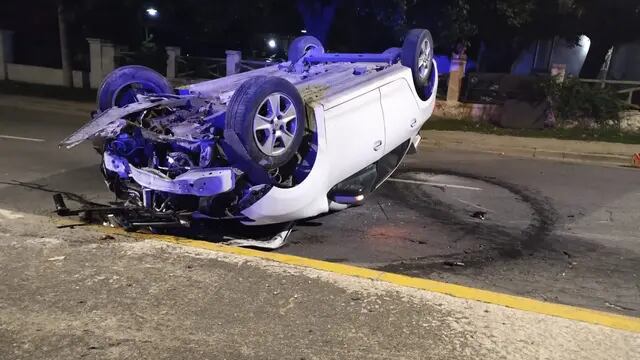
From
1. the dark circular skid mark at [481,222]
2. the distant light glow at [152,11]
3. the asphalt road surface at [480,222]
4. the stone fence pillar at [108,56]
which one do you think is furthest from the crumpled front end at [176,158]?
the stone fence pillar at [108,56]

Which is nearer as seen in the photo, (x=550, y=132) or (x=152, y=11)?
(x=550, y=132)

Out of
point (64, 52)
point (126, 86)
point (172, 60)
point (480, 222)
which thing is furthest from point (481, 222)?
point (64, 52)

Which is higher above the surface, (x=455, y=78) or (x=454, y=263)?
(x=455, y=78)

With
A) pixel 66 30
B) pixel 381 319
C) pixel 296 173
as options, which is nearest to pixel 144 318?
pixel 381 319

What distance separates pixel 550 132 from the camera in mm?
13062

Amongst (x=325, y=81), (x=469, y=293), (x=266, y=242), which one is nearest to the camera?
(x=469, y=293)

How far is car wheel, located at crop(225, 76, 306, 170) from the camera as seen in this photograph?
4203 millimetres

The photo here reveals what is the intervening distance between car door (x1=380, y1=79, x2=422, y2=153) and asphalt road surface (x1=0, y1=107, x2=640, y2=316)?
0.92 meters

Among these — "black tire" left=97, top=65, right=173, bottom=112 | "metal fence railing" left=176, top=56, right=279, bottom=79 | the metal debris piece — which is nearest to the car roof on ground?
"black tire" left=97, top=65, right=173, bottom=112

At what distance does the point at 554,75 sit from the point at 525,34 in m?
3.68

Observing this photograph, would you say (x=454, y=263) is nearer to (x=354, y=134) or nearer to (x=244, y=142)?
(x=354, y=134)

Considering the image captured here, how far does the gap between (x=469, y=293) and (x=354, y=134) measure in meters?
2.04

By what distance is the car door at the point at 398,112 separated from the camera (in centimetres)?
578

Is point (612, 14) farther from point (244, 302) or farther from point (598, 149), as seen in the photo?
point (244, 302)
